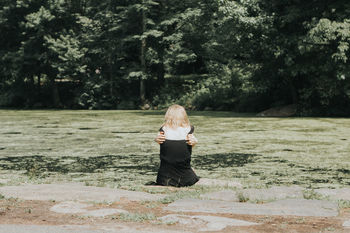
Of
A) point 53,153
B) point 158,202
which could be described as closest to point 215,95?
point 53,153

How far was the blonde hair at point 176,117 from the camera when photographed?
7.27 metres

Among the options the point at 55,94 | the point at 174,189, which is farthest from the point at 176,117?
the point at 55,94

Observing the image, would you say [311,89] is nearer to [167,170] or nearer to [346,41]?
[346,41]

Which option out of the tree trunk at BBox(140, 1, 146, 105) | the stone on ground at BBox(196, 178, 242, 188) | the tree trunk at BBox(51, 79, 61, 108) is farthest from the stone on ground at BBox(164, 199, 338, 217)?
the tree trunk at BBox(51, 79, 61, 108)

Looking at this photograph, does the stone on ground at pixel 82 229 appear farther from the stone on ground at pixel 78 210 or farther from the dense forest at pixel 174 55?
the dense forest at pixel 174 55

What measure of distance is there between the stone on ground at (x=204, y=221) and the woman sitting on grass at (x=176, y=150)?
2.14 metres

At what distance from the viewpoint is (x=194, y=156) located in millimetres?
10766

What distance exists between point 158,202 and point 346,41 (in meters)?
18.0

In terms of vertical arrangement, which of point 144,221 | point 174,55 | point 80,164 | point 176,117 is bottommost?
point 80,164

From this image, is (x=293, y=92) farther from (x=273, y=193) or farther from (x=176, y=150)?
(x=273, y=193)

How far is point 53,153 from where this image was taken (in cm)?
1109

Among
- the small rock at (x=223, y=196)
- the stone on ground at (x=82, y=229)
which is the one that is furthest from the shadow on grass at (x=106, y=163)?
the stone on ground at (x=82, y=229)

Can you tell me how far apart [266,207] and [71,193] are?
2.07m

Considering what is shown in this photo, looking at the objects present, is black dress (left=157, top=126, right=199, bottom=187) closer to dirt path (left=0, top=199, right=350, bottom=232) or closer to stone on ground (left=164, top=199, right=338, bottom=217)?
stone on ground (left=164, top=199, right=338, bottom=217)
